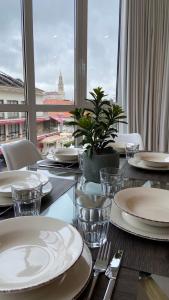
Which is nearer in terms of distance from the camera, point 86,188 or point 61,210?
point 61,210

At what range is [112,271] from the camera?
0.55 metres

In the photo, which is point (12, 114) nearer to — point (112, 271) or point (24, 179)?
point (24, 179)

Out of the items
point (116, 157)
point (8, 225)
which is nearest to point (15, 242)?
point (8, 225)

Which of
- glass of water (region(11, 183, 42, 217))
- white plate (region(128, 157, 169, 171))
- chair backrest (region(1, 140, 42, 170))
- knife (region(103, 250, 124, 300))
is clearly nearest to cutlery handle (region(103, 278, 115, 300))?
knife (region(103, 250, 124, 300))

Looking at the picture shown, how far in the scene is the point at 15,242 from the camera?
624mm

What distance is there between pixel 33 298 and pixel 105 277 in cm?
16

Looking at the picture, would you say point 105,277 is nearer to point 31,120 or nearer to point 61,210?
point 61,210

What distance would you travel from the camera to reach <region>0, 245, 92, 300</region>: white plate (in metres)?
0.46

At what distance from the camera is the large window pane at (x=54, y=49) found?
250 cm

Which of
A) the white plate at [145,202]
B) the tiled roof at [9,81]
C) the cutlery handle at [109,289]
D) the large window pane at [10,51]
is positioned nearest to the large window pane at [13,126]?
the large window pane at [10,51]

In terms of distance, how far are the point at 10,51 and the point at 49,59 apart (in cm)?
52

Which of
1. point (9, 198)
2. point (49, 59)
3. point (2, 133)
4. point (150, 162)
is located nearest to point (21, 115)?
point (2, 133)

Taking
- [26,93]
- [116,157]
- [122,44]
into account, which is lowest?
[116,157]

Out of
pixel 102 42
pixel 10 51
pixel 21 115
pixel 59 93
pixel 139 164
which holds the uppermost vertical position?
pixel 102 42
